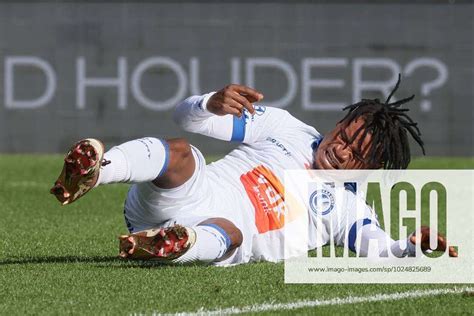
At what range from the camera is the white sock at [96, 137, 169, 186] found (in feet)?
18.0

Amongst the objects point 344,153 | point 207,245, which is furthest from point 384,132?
point 207,245

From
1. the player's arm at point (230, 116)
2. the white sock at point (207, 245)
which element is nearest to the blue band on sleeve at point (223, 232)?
the white sock at point (207, 245)

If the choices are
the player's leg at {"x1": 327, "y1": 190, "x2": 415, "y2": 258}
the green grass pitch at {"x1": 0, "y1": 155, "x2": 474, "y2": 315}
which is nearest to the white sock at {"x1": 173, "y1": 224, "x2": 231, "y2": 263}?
the green grass pitch at {"x1": 0, "y1": 155, "x2": 474, "y2": 315}

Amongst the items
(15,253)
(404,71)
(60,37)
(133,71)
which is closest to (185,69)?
(133,71)

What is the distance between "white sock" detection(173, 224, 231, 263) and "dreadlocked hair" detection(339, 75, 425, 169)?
1.02 m

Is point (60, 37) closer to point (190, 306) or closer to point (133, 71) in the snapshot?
point (133, 71)

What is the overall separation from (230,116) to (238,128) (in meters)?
0.09

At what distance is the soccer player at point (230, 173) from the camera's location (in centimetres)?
541

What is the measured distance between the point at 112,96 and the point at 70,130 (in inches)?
27.1

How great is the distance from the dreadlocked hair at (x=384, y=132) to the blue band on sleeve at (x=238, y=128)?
52 cm

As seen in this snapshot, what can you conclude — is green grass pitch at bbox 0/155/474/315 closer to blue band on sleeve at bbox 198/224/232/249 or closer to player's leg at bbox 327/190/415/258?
blue band on sleeve at bbox 198/224/232/249

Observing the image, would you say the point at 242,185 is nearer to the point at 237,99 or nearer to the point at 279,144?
the point at 279,144

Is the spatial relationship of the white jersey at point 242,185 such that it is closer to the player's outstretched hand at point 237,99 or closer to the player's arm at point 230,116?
the player's arm at point 230,116

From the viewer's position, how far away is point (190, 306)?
523cm
